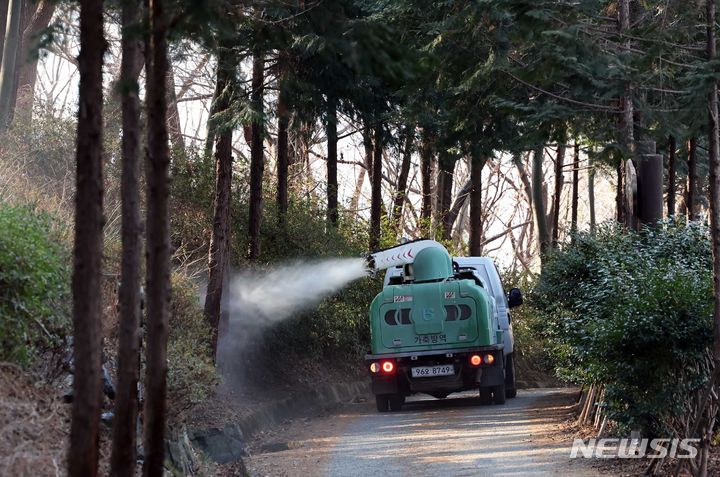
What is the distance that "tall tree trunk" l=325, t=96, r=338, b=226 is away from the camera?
79.8ft

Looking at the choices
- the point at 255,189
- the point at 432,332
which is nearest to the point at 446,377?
the point at 432,332

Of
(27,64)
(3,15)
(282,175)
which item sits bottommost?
(282,175)

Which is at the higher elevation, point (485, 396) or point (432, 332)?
point (432, 332)

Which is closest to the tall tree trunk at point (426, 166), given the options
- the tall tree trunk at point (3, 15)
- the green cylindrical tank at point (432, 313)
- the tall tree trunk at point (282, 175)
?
the tall tree trunk at point (282, 175)

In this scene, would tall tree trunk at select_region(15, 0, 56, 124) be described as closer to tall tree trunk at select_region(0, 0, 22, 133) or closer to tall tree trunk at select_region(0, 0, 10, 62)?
tall tree trunk at select_region(0, 0, 22, 133)

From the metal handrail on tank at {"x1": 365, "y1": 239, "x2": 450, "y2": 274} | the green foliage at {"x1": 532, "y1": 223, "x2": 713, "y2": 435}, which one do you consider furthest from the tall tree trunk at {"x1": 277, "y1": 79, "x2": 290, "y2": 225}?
the green foliage at {"x1": 532, "y1": 223, "x2": 713, "y2": 435}

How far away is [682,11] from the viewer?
1470 cm

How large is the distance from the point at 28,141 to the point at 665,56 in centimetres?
1590

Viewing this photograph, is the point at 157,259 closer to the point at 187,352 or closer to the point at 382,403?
the point at 187,352

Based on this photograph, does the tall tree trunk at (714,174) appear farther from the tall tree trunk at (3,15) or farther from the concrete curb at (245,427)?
the tall tree trunk at (3,15)

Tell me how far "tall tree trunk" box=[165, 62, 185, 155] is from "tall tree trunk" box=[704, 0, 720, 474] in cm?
1445

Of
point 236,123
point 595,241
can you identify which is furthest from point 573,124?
point 236,123

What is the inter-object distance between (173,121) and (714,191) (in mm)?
28161

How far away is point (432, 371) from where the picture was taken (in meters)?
20.7
